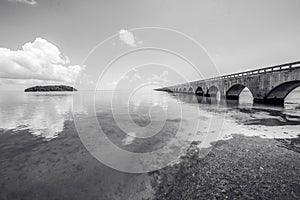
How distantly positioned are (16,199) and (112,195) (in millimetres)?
2247

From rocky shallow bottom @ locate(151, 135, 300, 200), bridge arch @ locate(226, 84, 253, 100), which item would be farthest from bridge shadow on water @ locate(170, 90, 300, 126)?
bridge arch @ locate(226, 84, 253, 100)

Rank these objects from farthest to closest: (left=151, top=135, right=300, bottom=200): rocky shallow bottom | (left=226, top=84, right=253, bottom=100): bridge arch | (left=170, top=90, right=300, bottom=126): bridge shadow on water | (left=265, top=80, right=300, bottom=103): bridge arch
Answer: (left=226, top=84, right=253, bottom=100): bridge arch, (left=265, top=80, right=300, bottom=103): bridge arch, (left=170, top=90, right=300, bottom=126): bridge shadow on water, (left=151, top=135, right=300, bottom=200): rocky shallow bottom

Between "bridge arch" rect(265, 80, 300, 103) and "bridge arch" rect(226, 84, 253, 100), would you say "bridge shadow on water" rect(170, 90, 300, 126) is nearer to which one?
"bridge arch" rect(265, 80, 300, 103)

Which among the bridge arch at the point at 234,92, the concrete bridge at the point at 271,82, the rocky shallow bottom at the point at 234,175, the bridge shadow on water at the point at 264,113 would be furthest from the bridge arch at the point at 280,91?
the rocky shallow bottom at the point at 234,175

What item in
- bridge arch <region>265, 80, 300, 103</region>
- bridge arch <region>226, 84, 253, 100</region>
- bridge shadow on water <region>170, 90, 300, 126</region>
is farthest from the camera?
bridge arch <region>226, 84, 253, 100</region>

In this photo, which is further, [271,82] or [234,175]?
[271,82]

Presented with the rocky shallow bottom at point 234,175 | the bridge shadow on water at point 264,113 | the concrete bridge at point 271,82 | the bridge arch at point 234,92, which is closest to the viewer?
the rocky shallow bottom at point 234,175

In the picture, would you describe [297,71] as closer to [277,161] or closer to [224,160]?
[277,161]

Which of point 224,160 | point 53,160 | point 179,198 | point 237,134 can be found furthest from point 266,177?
point 53,160

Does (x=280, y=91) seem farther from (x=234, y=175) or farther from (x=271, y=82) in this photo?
(x=234, y=175)

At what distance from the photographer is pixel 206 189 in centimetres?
304

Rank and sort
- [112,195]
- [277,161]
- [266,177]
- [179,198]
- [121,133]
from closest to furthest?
[179,198]
[112,195]
[266,177]
[277,161]
[121,133]

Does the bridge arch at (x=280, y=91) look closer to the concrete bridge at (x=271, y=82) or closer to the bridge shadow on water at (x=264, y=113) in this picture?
the concrete bridge at (x=271, y=82)

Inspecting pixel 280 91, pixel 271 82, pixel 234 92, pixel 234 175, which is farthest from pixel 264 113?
pixel 234 92
